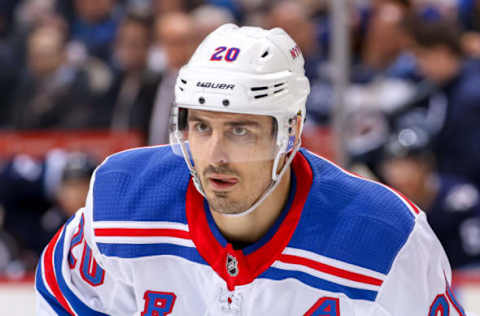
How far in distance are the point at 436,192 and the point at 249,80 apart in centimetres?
174

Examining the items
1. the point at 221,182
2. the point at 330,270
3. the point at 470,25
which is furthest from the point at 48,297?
the point at 470,25

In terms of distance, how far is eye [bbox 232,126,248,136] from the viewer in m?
1.82

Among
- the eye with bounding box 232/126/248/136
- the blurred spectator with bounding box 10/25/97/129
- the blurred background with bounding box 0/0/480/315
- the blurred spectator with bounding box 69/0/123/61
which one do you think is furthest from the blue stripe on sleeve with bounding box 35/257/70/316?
the blurred spectator with bounding box 69/0/123/61

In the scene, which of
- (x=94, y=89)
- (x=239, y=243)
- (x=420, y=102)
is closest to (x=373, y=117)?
(x=420, y=102)

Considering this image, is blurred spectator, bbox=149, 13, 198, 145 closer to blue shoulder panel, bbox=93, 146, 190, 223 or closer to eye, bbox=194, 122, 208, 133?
blue shoulder panel, bbox=93, 146, 190, 223

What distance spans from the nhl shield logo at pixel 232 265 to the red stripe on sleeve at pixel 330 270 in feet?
0.35

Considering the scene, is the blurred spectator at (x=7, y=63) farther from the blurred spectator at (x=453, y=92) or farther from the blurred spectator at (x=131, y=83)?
the blurred spectator at (x=453, y=92)

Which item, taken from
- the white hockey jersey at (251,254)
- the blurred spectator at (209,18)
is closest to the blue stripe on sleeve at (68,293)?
the white hockey jersey at (251,254)

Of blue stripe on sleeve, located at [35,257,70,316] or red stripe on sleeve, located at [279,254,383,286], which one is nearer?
red stripe on sleeve, located at [279,254,383,286]

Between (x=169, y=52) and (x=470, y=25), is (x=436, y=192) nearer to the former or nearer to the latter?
(x=470, y=25)

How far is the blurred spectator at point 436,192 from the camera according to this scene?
3285mm

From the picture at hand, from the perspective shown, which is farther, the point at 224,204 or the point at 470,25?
the point at 470,25

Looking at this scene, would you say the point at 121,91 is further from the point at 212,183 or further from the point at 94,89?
the point at 212,183

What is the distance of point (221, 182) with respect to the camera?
6.01ft
